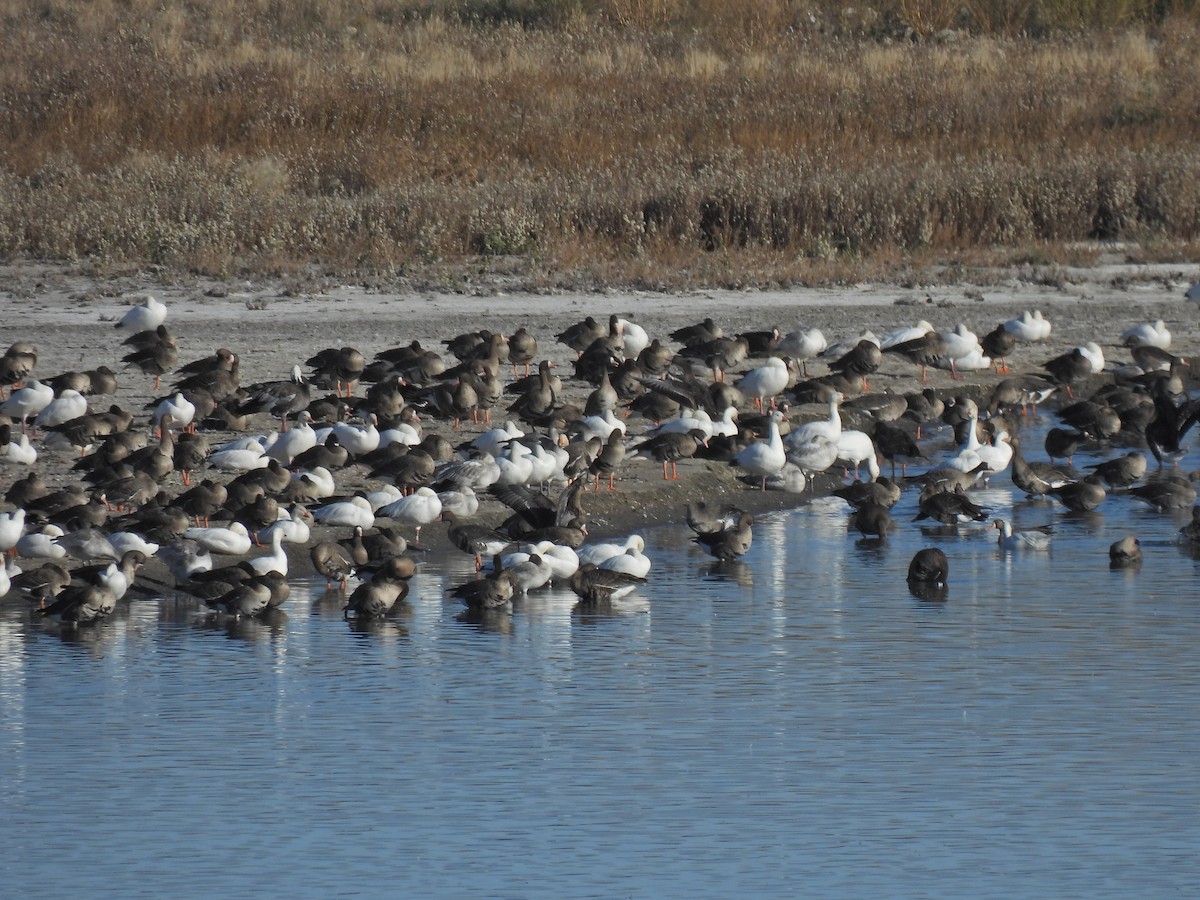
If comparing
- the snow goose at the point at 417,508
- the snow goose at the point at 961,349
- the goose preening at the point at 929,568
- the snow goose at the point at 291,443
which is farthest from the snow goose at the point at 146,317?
the goose preening at the point at 929,568

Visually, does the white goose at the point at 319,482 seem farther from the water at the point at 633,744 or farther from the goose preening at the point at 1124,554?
the goose preening at the point at 1124,554

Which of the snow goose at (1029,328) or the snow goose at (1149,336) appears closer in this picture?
the snow goose at (1149,336)

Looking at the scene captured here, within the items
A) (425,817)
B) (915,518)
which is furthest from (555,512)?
(425,817)

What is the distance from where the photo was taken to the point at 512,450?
48.7 feet

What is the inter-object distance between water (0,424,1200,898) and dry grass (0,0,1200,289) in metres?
13.1

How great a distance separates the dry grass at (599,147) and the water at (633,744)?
13.1 meters

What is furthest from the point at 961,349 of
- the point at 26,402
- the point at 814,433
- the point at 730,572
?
the point at 26,402

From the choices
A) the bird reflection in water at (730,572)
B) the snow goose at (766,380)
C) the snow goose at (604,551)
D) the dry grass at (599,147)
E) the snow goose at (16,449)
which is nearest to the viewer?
the snow goose at (604,551)

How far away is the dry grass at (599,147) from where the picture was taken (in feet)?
85.7

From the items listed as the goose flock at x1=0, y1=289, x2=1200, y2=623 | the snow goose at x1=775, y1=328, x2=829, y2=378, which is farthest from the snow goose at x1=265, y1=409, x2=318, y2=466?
the snow goose at x1=775, y1=328, x2=829, y2=378

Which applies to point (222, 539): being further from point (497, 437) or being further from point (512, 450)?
point (497, 437)

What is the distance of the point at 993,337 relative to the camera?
20438 mm

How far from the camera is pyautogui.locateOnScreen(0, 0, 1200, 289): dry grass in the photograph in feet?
85.7

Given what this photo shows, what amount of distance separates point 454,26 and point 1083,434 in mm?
26638
